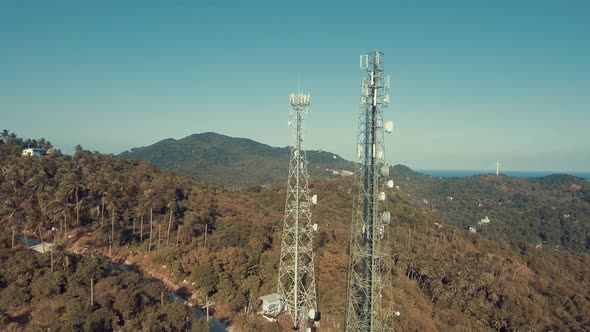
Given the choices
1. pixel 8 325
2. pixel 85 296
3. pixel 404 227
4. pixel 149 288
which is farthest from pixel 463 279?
pixel 8 325

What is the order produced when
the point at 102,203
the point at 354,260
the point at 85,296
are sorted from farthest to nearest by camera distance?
1. the point at 102,203
2. the point at 85,296
3. the point at 354,260

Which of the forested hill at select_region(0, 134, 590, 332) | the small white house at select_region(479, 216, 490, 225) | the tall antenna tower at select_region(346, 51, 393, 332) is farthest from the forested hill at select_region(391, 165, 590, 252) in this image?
the tall antenna tower at select_region(346, 51, 393, 332)

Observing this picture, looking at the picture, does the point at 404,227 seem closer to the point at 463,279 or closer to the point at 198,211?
Result: the point at 463,279

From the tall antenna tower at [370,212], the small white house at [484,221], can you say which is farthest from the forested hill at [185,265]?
the small white house at [484,221]

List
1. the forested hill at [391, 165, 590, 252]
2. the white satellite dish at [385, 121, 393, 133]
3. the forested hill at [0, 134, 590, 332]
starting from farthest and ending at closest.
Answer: the forested hill at [391, 165, 590, 252], the forested hill at [0, 134, 590, 332], the white satellite dish at [385, 121, 393, 133]

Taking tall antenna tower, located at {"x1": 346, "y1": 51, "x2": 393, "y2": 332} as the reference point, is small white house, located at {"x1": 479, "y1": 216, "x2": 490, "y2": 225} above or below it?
below

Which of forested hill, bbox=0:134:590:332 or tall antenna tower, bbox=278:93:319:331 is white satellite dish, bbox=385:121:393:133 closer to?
forested hill, bbox=0:134:590:332

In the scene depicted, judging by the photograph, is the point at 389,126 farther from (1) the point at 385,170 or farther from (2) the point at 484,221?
(2) the point at 484,221

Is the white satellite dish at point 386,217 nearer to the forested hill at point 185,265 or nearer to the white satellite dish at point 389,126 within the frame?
the forested hill at point 185,265
